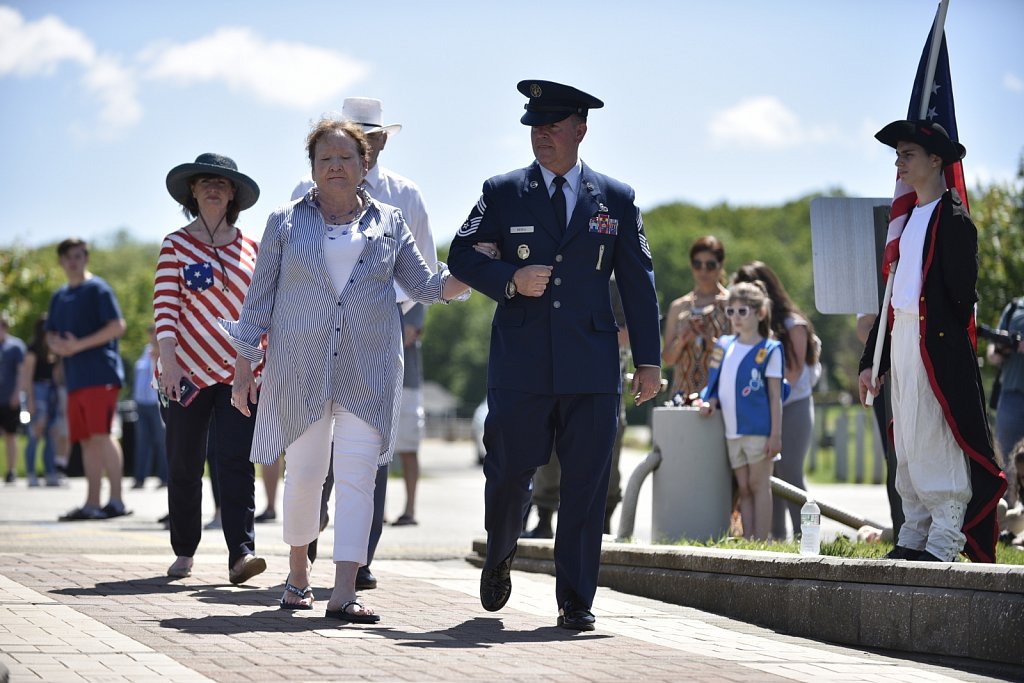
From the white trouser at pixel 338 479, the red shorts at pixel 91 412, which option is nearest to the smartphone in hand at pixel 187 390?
the white trouser at pixel 338 479

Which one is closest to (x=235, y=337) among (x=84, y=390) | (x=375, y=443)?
(x=375, y=443)

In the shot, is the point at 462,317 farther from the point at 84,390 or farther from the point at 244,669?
the point at 244,669

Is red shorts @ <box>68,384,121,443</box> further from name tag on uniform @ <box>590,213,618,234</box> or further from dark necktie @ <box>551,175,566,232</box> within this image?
name tag on uniform @ <box>590,213,618,234</box>

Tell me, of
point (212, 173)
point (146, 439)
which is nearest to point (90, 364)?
point (212, 173)

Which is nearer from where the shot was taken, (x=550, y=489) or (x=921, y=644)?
(x=921, y=644)

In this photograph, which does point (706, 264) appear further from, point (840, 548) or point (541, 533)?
point (840, 548)

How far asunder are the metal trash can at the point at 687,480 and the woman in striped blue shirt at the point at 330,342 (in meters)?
2.99

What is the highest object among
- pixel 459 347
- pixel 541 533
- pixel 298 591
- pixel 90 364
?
pixel 459 347

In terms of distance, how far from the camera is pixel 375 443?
22.7 feet

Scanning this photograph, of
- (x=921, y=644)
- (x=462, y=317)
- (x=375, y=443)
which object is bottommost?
(x=921, y=644)

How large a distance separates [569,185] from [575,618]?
1842 millimetres

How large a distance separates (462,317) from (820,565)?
12411cm

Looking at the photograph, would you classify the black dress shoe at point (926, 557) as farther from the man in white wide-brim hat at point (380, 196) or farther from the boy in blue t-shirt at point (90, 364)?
the boy in blue t-shirt at point (90, 364)

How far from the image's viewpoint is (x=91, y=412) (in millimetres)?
13164
